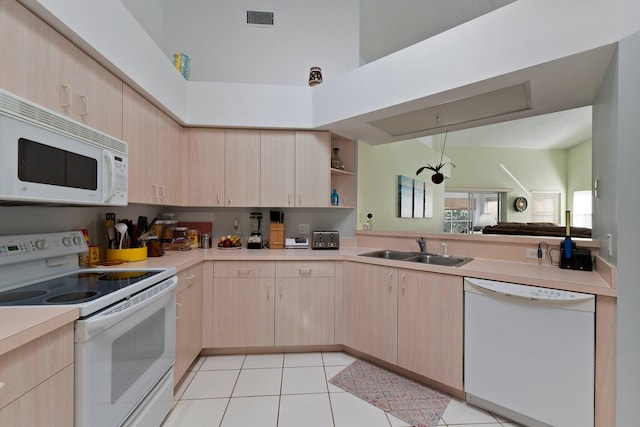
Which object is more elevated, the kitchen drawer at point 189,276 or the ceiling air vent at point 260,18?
the ceiling air vent at point 260,18

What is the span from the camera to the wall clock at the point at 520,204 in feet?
21.9

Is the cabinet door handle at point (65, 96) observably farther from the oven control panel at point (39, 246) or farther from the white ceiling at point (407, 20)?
the white ceiling at point (407, 20)

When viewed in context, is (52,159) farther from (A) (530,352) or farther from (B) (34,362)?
(A) (530,352)

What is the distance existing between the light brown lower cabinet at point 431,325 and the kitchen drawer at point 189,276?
1.63 meters

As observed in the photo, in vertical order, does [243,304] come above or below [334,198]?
below

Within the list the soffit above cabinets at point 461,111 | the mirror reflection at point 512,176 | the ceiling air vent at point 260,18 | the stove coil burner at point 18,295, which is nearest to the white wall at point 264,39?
the ceiling air vent at point 260,18

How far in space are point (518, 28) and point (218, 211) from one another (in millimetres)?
2923

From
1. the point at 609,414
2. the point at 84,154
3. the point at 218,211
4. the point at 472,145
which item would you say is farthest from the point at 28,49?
the point at 472,145

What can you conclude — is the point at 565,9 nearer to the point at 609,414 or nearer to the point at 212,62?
the point at 609,414

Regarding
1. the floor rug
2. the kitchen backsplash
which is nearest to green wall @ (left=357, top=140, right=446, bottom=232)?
the kitchen backsplash

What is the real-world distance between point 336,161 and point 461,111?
4.23 feet

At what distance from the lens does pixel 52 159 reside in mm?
1175

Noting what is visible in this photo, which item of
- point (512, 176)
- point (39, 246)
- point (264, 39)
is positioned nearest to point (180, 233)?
point (39, 246)

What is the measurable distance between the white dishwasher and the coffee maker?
6.46 feet
